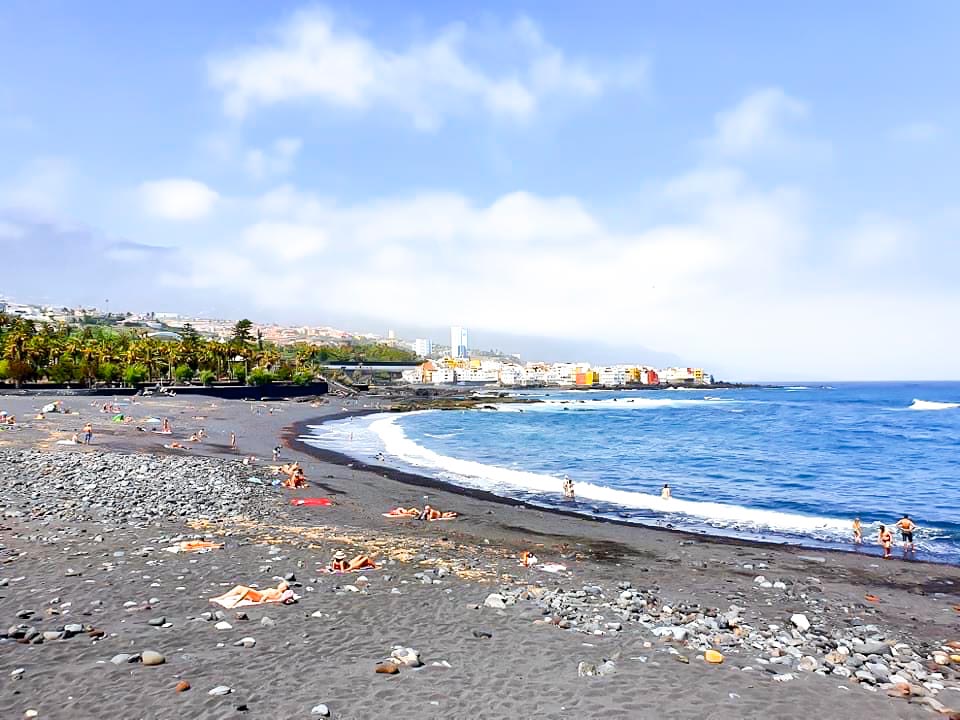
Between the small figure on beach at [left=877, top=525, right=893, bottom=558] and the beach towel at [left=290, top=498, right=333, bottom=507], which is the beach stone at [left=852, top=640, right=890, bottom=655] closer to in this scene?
the small figure on beach at [left=877, top=525, right=893, bottom=558]

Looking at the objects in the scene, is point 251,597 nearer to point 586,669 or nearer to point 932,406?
point 586,669

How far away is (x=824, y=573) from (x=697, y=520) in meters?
6.89

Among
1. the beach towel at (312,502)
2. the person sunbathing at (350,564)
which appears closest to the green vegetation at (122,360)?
the beach towel at (312,502)

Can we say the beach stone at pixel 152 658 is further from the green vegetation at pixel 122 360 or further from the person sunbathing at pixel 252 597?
the green vegetation at pixel 122 360

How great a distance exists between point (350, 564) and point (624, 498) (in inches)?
627

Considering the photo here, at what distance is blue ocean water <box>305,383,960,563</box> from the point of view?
70.0 feet

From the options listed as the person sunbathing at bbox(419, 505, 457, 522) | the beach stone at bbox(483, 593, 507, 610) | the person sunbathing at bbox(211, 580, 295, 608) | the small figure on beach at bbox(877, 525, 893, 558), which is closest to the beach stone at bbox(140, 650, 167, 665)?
the person sunbathing at bbox(211, 580, 295, 608)

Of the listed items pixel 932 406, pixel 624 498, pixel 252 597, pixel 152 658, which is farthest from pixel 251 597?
pixel 932 406

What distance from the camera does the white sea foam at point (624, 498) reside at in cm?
2053

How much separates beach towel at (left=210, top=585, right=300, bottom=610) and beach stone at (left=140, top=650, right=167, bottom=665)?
1945 millimetres

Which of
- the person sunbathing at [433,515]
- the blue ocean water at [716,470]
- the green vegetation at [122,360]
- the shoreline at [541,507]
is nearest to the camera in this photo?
the shoreline at [541,507]

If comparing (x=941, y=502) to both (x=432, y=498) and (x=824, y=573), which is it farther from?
(x=432, y=498)

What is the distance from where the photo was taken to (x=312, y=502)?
65.8 ft

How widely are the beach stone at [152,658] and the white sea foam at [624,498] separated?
17.4 m
